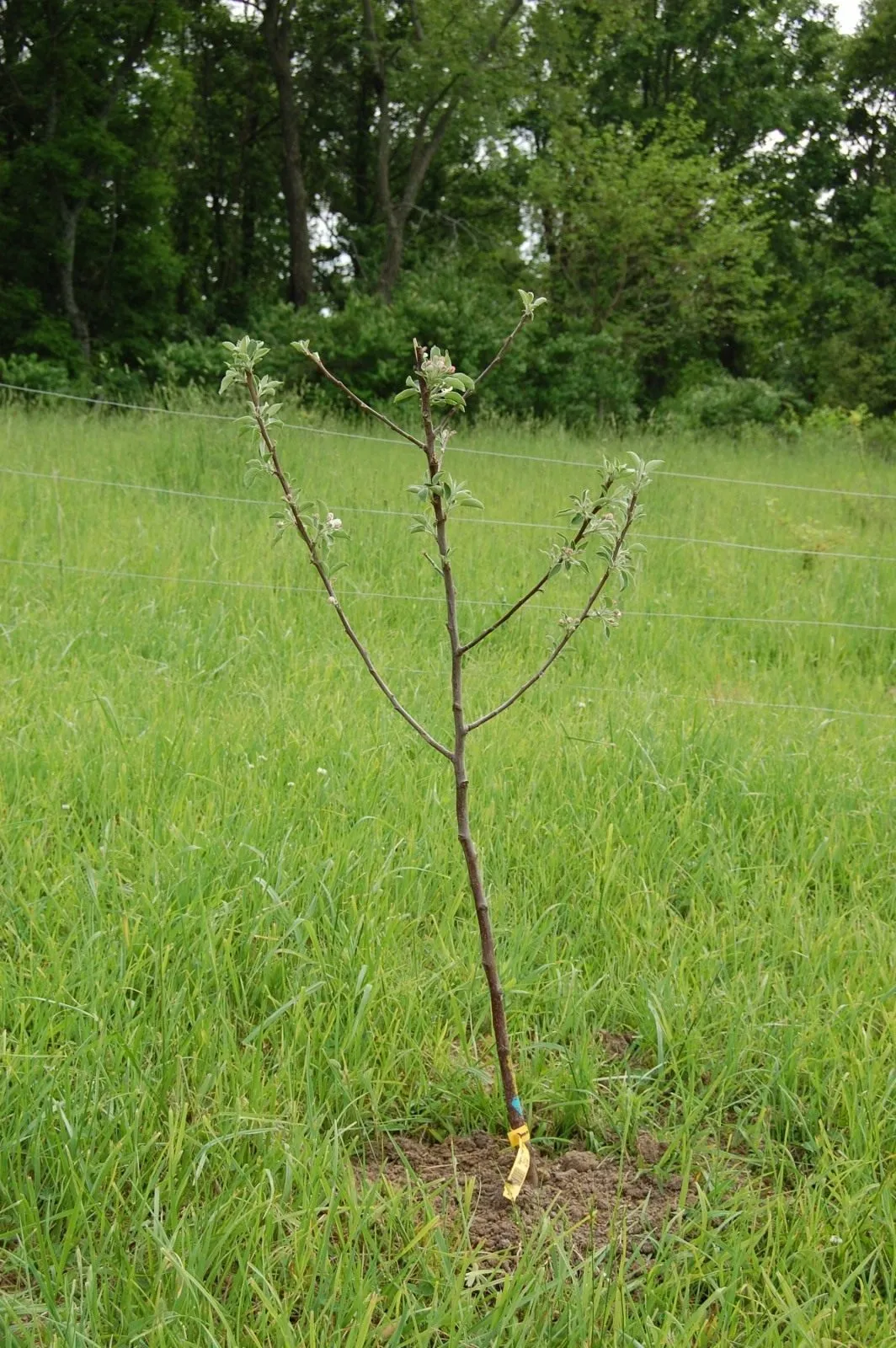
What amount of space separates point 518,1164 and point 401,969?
0.64 metres

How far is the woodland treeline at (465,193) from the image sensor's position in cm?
1619

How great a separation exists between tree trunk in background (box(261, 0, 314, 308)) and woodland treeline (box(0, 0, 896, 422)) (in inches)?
2.1

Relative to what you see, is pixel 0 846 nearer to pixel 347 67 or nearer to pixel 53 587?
pixel 53 587

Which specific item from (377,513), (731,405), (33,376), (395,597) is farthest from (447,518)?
(731,405)

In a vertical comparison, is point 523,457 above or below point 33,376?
below

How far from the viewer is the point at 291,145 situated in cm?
1947

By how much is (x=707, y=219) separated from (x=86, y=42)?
9947 mm

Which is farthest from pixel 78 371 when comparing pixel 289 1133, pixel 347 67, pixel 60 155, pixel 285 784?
pixel 289 1133

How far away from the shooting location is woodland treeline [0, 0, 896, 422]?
637 inches

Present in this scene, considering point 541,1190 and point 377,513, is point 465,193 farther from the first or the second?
point 541,1190

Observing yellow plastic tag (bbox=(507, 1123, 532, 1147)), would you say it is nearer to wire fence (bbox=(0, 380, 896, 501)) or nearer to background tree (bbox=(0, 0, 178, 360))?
wire fence (bbox=(0, 380, 896, 501))

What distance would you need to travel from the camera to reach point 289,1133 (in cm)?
203

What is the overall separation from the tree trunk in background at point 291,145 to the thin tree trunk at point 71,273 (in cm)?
361

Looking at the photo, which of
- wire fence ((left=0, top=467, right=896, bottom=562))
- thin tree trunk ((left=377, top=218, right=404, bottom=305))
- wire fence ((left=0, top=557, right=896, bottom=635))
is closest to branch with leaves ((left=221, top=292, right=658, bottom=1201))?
wire fence ((left=0, top=557, right=896, bottom=635))
